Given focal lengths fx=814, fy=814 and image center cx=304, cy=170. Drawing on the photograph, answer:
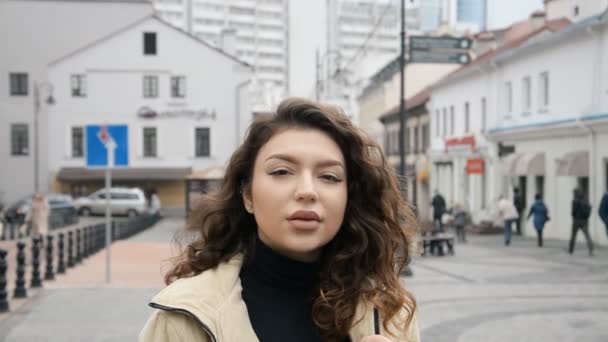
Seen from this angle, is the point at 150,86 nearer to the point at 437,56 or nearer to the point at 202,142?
the point at 202,142

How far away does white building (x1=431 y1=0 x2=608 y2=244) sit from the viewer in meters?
24.2

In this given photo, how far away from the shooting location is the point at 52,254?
15039mm

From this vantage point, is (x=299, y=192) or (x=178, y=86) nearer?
(x=299, y=192)

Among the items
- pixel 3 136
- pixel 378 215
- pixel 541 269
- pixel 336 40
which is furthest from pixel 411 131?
pixel 336 40

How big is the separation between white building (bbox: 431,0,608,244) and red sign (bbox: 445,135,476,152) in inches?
2.3

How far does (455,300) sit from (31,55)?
50.6m

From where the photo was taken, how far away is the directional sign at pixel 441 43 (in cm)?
1702

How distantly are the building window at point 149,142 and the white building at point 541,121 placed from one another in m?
20.5

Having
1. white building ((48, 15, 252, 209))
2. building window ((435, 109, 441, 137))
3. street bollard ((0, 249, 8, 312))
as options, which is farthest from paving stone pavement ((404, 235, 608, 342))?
white building ((48, 15, 252, 209))

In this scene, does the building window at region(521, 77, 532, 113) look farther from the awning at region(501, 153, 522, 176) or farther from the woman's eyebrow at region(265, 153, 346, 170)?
the woman's eyebrow at region(265, 153, 346, 170)

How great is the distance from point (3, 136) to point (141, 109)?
A: 10.3 metres

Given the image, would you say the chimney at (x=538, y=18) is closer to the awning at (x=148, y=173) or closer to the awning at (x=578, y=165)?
the awning at (x=578, y=165)

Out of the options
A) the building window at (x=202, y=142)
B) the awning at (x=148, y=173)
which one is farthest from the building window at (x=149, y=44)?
the awning at (x=148, y=173)

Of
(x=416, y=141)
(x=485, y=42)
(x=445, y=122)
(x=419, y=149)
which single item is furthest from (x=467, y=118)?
(x=416, y=141)
